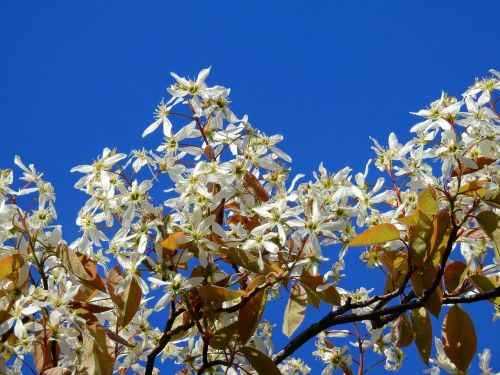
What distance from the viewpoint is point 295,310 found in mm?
1808

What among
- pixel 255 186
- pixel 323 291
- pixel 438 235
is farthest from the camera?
pixel 255 186

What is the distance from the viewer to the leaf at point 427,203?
5.32 ft

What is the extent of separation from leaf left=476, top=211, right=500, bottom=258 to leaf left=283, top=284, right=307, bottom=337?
0.45 m

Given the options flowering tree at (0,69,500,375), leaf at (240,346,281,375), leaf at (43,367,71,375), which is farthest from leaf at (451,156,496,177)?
leaf at (43,367,71,375)

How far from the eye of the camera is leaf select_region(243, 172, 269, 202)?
6.12ft

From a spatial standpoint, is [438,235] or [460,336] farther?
[460,336]

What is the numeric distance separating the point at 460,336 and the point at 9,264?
1074 millimetres

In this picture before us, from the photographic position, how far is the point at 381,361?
6.83 feet

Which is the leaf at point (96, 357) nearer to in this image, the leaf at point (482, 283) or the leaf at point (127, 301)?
the leaf at point (127, 301)

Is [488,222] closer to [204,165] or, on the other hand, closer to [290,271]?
[290,271]

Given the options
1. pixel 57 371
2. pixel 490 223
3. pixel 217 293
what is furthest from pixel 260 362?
pixel 490 223

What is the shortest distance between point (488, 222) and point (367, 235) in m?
0.29

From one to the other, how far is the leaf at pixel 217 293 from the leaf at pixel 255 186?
31 centimetres

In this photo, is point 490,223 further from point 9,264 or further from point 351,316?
point 9,264
